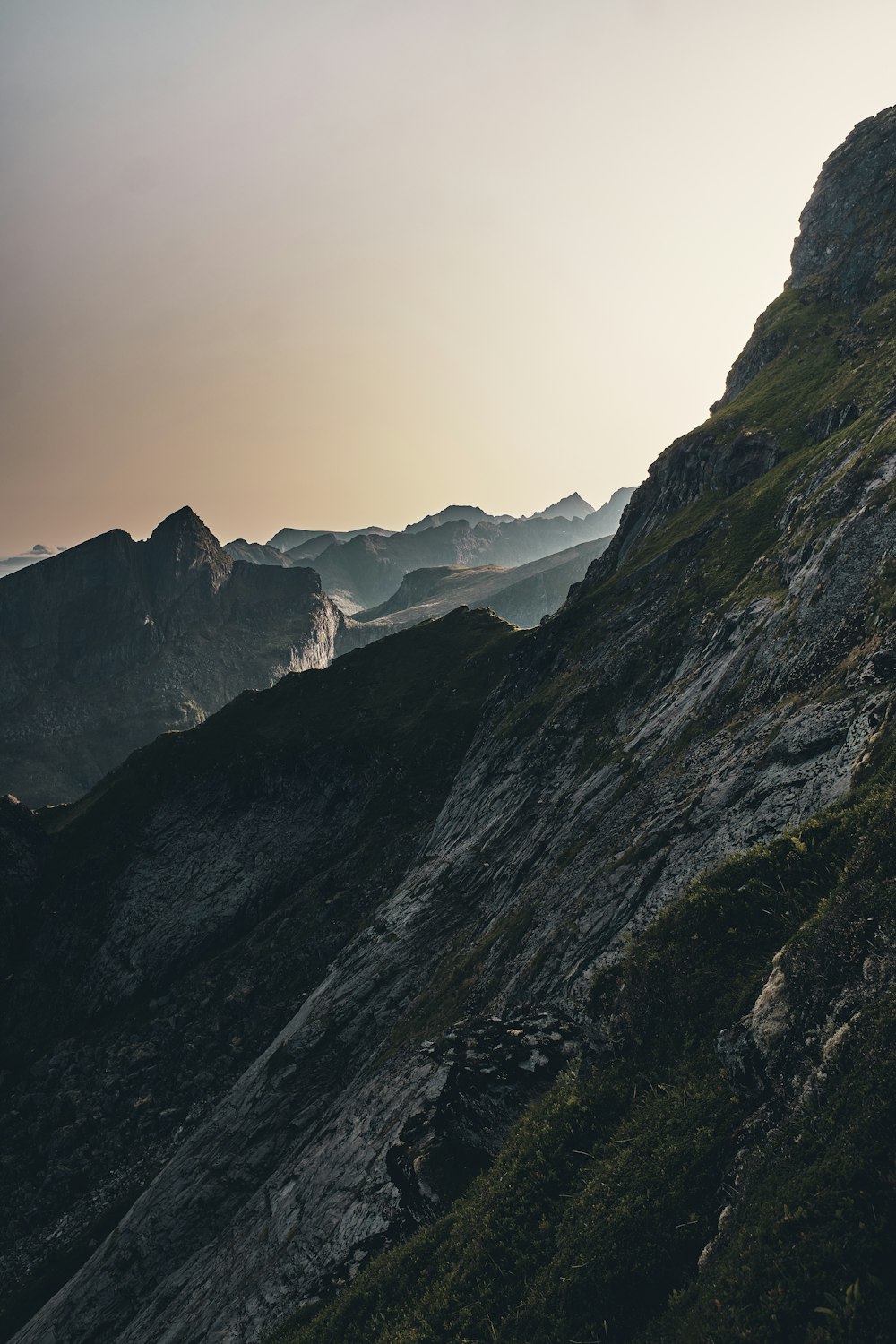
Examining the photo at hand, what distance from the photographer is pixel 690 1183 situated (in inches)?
458

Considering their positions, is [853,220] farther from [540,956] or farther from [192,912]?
[192,912]

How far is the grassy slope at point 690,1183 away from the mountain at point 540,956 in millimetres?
66

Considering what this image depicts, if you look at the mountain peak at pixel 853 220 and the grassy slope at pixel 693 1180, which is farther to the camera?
the mountain peak at pixel 853 220

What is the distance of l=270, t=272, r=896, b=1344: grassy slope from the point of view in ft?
29.2

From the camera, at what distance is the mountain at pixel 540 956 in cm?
1136

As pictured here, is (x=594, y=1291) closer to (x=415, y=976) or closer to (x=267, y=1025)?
(x=415, y=976)

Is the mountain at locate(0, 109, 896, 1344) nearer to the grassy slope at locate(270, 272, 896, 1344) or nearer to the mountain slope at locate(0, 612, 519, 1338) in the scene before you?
the grassy slope at locate(270, 272, 896, 1344)

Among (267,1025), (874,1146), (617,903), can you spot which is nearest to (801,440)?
(617,903)

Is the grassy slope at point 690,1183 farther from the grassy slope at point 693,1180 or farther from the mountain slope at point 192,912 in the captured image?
the mountain slope at point 192,912

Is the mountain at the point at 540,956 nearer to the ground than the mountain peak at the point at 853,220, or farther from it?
nearer to the ground

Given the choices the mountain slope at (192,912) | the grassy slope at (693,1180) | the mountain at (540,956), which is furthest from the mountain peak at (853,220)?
the grassy slope at (693,1180)

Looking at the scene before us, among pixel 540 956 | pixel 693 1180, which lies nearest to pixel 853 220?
pixel 540 956

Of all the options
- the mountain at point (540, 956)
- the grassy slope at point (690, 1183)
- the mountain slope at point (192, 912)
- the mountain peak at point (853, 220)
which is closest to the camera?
the grassy slope at point (690, 1183)

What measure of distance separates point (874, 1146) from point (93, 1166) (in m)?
64.8
